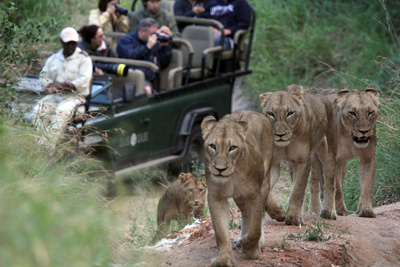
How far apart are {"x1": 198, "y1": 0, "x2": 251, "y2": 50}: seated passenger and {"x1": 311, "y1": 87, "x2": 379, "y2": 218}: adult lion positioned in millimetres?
4829

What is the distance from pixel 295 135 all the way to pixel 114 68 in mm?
3916

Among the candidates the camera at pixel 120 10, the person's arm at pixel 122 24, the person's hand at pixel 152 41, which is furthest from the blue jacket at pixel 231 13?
the person's hand at pixel 152 41

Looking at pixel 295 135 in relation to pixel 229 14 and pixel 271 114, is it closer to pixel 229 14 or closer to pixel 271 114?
pixel 271 114

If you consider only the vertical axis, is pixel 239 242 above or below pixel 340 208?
above

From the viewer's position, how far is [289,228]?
5.26 m

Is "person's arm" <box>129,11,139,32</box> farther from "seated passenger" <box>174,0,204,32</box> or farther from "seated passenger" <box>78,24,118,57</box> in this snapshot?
"seated passenger" <box>174,0,204,32</box>

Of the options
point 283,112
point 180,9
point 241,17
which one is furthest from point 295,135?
point 180,9

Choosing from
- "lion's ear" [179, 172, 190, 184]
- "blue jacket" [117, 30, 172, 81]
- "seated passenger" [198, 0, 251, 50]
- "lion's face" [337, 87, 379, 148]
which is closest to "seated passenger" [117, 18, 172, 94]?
"blue jacket" [117, 30, 172, 81]

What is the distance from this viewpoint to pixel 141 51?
9375mm

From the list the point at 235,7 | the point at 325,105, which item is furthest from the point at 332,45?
the point at 325,105

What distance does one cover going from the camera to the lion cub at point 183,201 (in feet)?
21.0

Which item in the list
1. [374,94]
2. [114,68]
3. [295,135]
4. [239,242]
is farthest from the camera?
[114,68]

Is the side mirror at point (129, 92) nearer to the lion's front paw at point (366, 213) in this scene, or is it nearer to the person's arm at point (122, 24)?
the person's arm at point (122, 24)

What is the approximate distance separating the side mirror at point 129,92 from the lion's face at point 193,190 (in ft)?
6.74
